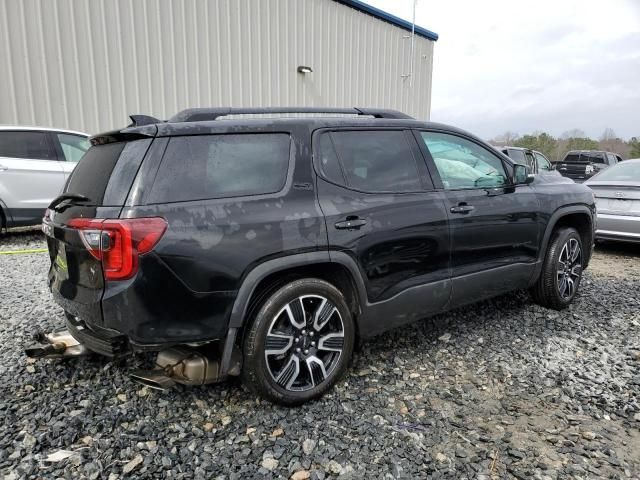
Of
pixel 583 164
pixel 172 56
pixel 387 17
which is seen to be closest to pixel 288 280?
pixel 172 56

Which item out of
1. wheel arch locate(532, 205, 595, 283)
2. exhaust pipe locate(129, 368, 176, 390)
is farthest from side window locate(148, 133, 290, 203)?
wheel arch locate(532, 205, 595, 283)

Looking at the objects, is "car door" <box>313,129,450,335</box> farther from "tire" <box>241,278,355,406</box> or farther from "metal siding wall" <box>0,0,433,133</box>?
"metal siding wall" <box>0,0,433,133</box>

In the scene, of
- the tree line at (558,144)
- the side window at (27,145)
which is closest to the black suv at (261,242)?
the side window at (27,145)

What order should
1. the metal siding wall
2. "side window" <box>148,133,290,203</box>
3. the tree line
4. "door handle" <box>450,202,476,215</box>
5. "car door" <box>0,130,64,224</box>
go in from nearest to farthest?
"side window" <box>148,133,290,203</box> → "door handle" <box>450,202,476,215</box> → "car door" <box>0,130,64,224</box> → the metal siding wall → the tree line

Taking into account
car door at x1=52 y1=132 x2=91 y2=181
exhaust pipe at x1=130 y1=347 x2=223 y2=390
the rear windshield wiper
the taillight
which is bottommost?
exhaust pipe at x1=130 y1=347 x2=223 y2=390

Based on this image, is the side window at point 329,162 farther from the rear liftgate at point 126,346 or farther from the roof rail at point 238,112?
the rear liftgate at point 126,346

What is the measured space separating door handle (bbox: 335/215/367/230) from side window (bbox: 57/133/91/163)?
5894mm

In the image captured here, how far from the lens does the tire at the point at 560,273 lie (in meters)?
4.08

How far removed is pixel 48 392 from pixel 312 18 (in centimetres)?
1157

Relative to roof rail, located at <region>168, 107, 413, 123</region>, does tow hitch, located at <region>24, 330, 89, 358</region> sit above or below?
below

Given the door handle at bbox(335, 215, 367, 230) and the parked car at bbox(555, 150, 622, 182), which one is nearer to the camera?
the door handle at bbox(335, 215, 367, 230)

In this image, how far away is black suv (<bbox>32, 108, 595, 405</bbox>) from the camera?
7.36 feet

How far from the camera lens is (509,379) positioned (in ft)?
9.96

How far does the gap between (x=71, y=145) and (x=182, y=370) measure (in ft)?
20.1
